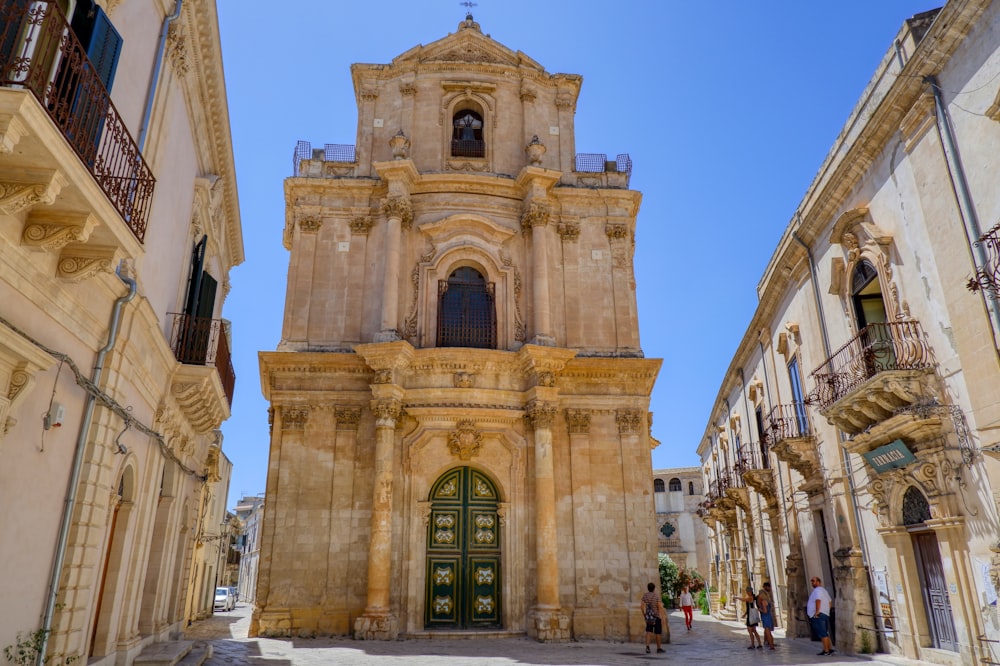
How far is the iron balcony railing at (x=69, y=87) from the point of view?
4812 mm

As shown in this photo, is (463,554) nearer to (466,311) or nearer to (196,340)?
(466,311)

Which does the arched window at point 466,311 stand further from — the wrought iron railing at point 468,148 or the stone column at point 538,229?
the wrought iron railing at point 468,148

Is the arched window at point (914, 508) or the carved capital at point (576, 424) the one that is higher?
the carved capital at point (576, 424)

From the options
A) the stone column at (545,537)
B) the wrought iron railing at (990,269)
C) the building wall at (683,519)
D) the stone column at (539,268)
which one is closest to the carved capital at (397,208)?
the stone column at (539,268)

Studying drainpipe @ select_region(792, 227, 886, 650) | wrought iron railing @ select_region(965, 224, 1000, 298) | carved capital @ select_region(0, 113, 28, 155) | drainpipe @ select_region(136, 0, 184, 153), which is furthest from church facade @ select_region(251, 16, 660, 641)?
carved capital @ select_region(0, 113, 28, 155)

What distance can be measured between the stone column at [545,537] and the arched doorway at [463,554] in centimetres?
112

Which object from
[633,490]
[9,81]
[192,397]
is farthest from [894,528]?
[9,81]

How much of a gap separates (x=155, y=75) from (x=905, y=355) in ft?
37.1

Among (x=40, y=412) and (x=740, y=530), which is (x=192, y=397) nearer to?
(x=40, y=412)

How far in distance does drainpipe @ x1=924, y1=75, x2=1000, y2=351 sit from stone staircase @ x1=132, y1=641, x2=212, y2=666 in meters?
11.5

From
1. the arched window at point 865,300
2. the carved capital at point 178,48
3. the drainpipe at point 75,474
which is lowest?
the drainpipe at point 75,474

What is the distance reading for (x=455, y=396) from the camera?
15789 millimetres

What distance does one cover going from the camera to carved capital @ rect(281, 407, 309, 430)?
15695 mm

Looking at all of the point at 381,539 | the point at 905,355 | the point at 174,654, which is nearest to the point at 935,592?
the point at 905,355
